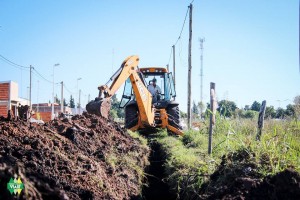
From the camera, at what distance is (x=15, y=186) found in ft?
10.6

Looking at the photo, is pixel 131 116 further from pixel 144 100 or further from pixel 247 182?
pixel 247 182

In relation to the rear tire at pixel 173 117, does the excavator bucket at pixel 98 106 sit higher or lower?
higher

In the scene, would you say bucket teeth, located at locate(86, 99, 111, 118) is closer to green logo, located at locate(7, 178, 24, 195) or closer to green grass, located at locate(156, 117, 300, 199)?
green grass, located at locate(156, 117, 300, 199)

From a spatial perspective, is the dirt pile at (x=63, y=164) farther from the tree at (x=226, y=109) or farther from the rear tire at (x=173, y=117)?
the rear tire at (x=173, y=117)

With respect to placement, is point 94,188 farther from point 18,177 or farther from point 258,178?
point 258,178

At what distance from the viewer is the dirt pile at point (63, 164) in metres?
3.52

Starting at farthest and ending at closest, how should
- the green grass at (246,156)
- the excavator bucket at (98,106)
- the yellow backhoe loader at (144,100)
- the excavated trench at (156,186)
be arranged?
the yellow backhoe loader at (144,100)
the excavator bucket at (98,106)
the excavated trench at (156,186)
the green grass at (246,156)

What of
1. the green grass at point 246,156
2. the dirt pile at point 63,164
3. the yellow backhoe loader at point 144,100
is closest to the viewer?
the dirt pile at point 63,164

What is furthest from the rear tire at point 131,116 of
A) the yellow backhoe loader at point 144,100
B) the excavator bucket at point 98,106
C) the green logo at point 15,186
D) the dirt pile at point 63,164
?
the green logo at point 15,186

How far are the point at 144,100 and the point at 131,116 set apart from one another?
207 centimetres

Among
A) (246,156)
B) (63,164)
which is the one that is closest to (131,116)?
(246,156)

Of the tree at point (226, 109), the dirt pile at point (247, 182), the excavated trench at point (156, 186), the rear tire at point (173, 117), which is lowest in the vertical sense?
the excavated trench at point (156, 186)

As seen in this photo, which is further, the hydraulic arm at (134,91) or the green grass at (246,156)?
the hydraulic arm at (134,91)

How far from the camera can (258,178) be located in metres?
3.89
